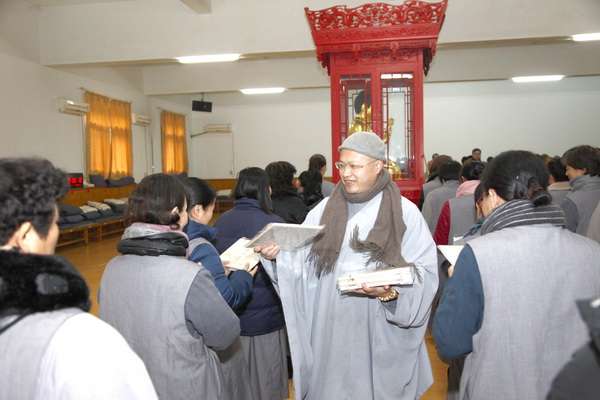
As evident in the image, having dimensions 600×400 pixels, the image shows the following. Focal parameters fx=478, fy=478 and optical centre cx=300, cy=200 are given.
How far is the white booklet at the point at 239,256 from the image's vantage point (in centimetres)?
216

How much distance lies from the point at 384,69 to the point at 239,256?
3.18 metres

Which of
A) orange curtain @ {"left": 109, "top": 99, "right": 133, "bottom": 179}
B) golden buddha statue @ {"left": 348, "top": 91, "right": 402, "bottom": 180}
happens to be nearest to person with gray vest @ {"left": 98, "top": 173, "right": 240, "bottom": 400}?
golden buddha statue @ {"left": 348, "top": 91, "right": 402, "bottom": 180}

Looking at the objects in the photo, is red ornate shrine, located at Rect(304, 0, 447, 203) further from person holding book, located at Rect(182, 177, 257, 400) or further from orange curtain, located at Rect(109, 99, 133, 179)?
orange curtain, located at Rect(109, 99, 133, 179)

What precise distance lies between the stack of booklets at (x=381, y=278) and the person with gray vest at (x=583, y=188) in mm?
2109

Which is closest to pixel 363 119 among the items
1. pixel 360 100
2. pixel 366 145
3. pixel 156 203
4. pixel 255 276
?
pixel 360 100

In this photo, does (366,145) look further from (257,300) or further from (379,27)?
(379,27)

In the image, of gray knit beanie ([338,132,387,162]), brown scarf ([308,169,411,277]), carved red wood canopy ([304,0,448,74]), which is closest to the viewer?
brown scarf ([308,169,411,277])

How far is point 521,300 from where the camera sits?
1.42m

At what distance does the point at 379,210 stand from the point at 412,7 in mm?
3207

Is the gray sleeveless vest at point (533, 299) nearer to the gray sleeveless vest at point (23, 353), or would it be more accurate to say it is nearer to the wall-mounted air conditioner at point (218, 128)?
the gray sleeveless vest at point (23, 353)

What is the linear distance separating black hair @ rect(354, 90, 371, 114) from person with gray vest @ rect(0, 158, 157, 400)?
13.5 ft

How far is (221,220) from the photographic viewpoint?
2727mm

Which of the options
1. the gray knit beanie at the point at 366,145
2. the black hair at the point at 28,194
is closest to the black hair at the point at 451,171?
the gray knit beanie at the point at 366,145

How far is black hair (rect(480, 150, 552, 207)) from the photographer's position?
1.54 m
